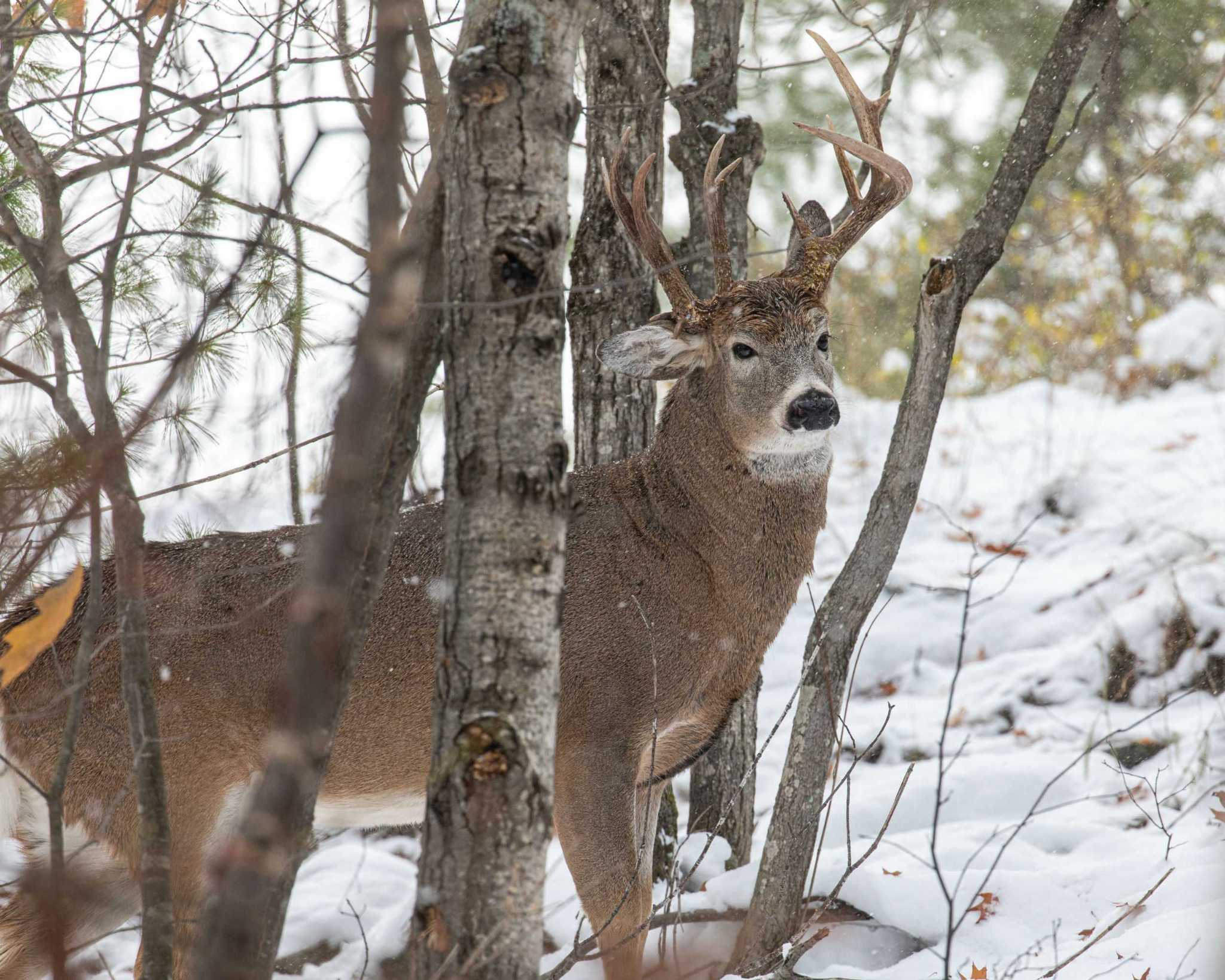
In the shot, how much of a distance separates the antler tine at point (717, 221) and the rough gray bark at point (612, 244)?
32 cm

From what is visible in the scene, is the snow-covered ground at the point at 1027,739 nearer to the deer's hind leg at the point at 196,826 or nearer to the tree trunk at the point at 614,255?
the deer's hind leg at the point at 196,826

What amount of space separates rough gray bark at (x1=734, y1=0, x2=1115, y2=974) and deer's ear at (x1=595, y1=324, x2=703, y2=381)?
0.84 m

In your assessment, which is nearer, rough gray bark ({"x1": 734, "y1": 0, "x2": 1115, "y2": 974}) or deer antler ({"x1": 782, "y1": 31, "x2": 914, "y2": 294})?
rough gray bark ({"x1": 734, "y1": 0, "x2": 1115, "y2": 974})

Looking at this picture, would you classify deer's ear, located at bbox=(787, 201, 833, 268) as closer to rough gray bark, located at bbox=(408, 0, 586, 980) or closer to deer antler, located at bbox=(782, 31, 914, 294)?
deer antler, located at bbox=(782, 31, 914, 294)

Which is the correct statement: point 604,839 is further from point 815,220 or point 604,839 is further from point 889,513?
point 815,220

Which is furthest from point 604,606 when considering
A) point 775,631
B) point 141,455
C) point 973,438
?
point 973,438

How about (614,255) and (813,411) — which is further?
(614,255)

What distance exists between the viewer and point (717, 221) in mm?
4582

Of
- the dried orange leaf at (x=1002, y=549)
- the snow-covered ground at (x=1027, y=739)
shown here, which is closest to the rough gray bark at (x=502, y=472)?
the snow-covered ground at (x=1027, y=739)

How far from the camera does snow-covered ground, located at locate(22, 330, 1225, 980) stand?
4.20 meters

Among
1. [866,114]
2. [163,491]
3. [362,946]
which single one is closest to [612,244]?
[866,114]

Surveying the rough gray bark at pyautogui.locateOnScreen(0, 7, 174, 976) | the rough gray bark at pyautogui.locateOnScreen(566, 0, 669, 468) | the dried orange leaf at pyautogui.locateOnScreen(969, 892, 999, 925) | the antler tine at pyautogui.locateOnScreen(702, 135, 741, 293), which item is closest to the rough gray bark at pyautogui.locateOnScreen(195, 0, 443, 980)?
the rough gray bark at pyautogui.locateOnScreen(0, 7, 174, 976)

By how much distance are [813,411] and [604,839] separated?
1.57m

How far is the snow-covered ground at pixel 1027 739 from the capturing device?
4.20 metres
